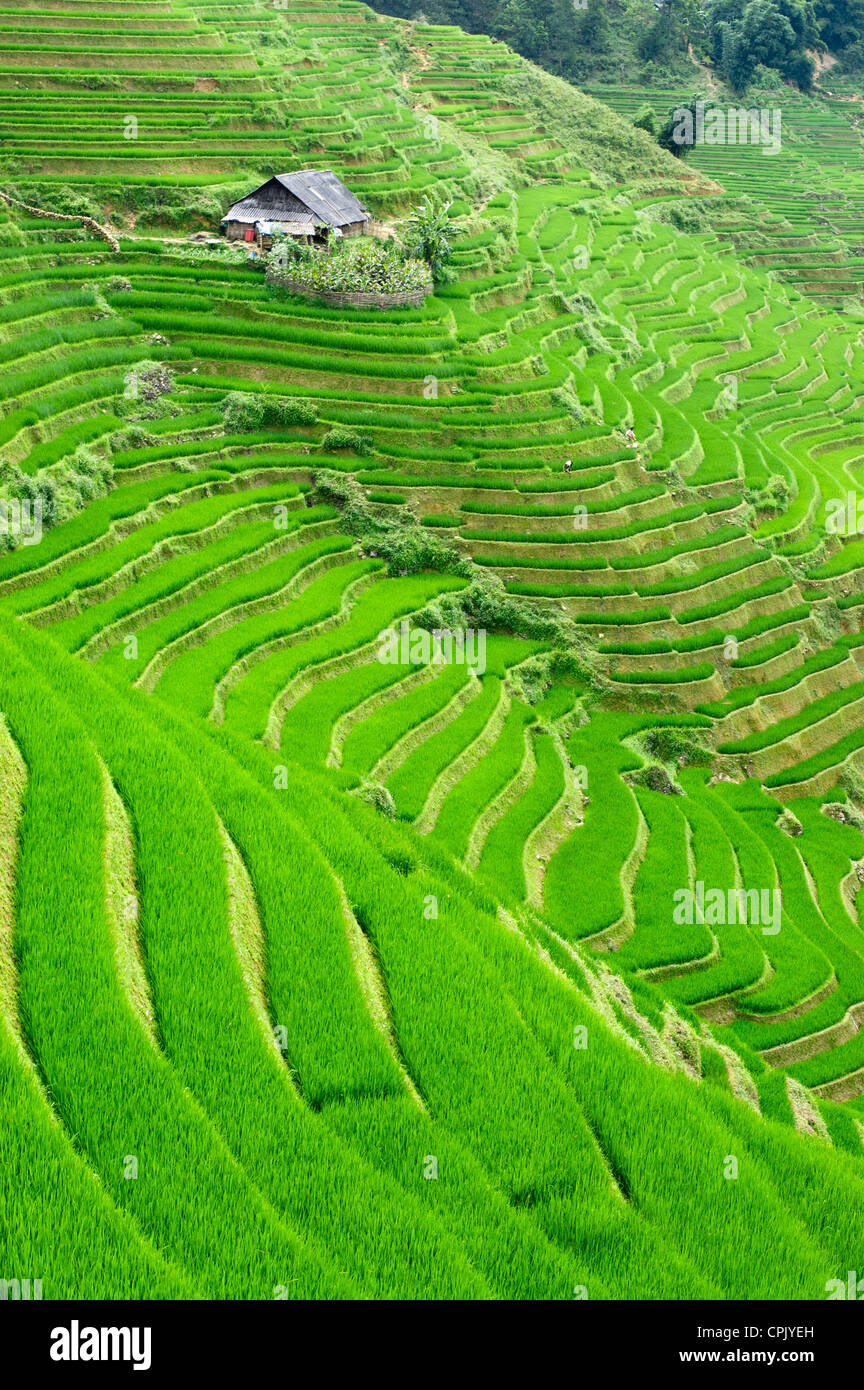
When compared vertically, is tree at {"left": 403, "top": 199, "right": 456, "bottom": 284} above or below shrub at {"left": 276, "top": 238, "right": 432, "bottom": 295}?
above

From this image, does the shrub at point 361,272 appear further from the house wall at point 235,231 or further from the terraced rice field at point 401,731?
the house wall at point 235,231

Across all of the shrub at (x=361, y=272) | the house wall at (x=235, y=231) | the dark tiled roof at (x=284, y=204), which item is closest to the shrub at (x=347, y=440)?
the shrub at (x=361, y=272)

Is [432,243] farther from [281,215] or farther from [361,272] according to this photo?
[281,215]

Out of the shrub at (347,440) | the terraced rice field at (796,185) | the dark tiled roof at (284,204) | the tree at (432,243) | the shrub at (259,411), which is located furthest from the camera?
the terraced rice field at (796,185)

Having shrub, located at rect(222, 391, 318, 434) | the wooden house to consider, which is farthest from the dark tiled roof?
shrub, located at rect(222, 391, 318, 434)

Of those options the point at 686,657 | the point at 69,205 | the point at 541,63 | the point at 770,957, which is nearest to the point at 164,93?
the point at 69,205

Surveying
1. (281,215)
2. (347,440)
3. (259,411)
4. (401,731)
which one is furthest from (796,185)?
(401,731)

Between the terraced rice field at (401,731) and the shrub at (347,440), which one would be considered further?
the shrub at (347,440)

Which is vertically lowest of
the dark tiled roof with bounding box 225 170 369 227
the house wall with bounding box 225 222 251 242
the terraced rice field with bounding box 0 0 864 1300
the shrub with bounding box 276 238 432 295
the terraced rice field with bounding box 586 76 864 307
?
the terraced rice field with bounding box 0 0 864 1300

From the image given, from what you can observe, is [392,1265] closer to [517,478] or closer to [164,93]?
[517,478]

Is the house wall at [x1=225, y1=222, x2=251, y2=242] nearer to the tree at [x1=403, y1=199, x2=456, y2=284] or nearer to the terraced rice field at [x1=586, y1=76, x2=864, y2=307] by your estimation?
the tree at [x1=403, y1=199, x2=456, y2=284]
